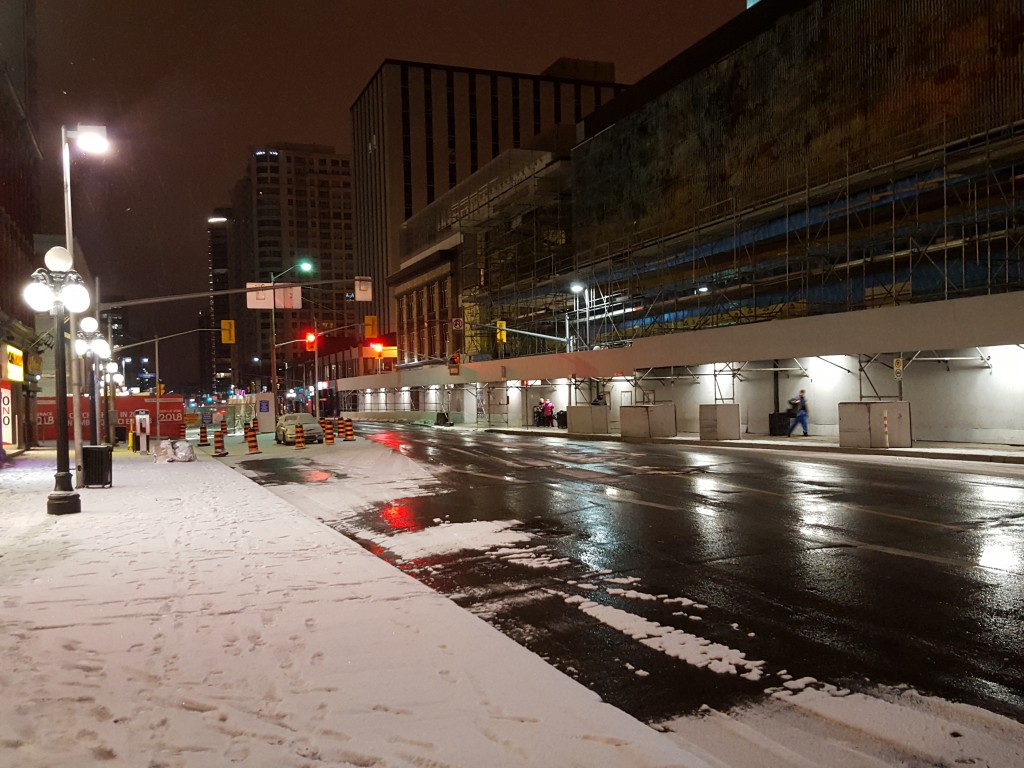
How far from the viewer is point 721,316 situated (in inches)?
1336

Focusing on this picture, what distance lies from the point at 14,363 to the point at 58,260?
53.5 ft

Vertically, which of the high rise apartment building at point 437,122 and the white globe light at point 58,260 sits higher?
the high rise apartment building at point 437,122

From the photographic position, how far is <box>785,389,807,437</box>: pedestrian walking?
26.7m

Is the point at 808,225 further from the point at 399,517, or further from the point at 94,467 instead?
the point at 94,467

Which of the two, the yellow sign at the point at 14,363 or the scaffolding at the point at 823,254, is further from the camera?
the yellow sign at the point at 14,363

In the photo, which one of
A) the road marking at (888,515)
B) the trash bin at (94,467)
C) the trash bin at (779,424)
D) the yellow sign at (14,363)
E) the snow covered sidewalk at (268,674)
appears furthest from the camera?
the trash bin at (779,424)

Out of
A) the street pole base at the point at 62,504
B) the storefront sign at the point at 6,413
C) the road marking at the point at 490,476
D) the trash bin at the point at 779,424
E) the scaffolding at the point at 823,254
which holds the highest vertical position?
the scaffolding at the point at 823,254

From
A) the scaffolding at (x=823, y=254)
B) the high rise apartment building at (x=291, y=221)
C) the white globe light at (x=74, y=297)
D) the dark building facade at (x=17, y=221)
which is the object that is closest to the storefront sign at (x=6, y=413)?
the dark building facade at (x=17, y=221)

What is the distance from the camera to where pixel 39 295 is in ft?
44.0

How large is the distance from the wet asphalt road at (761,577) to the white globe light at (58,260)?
7378mm

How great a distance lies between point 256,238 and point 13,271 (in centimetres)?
14843

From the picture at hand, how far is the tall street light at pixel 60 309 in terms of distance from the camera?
12562 mm

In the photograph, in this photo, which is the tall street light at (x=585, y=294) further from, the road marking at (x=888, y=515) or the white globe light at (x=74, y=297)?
the white globe light at (x=74, y=297)

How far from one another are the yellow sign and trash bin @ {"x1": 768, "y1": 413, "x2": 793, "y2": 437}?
27.4 meters
